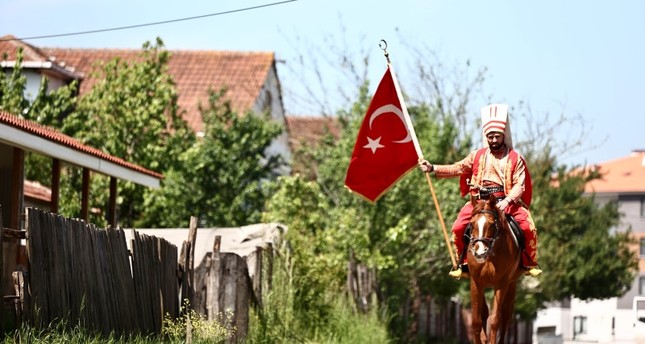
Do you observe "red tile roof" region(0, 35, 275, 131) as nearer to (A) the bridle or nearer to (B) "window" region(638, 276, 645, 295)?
(A) the bridle

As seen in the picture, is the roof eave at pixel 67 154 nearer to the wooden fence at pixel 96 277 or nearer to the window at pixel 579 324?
the wooden fence at pixel 96 277

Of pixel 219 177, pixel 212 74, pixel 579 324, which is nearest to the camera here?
pixel 219 177

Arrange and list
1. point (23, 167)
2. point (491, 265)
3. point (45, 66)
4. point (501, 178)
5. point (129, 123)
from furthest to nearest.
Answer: point (45, 66), point (129, 123), point (23, 167), point (501, 178), point (491, 265)

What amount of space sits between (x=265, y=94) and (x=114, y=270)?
39.0 meters

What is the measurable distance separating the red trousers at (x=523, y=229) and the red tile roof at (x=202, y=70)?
35109mm

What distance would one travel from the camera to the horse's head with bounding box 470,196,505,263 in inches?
615

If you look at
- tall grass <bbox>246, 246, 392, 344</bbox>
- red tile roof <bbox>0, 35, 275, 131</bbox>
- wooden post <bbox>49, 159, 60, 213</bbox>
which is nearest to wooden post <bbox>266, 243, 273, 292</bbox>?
tall grass <bbox>246, 246, 392, 344</bbox>

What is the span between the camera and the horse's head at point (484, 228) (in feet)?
51.2

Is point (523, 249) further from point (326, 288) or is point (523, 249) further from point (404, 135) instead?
point (326, 288)

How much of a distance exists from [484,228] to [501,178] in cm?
108

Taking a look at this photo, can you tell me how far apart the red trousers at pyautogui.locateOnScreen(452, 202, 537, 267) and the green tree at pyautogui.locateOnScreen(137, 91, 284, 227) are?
2115 centimetres

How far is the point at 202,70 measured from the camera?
5531 centimetres

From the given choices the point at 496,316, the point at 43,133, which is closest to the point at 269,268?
the point at 43,133

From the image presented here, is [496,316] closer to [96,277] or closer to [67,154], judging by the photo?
[96,277]
